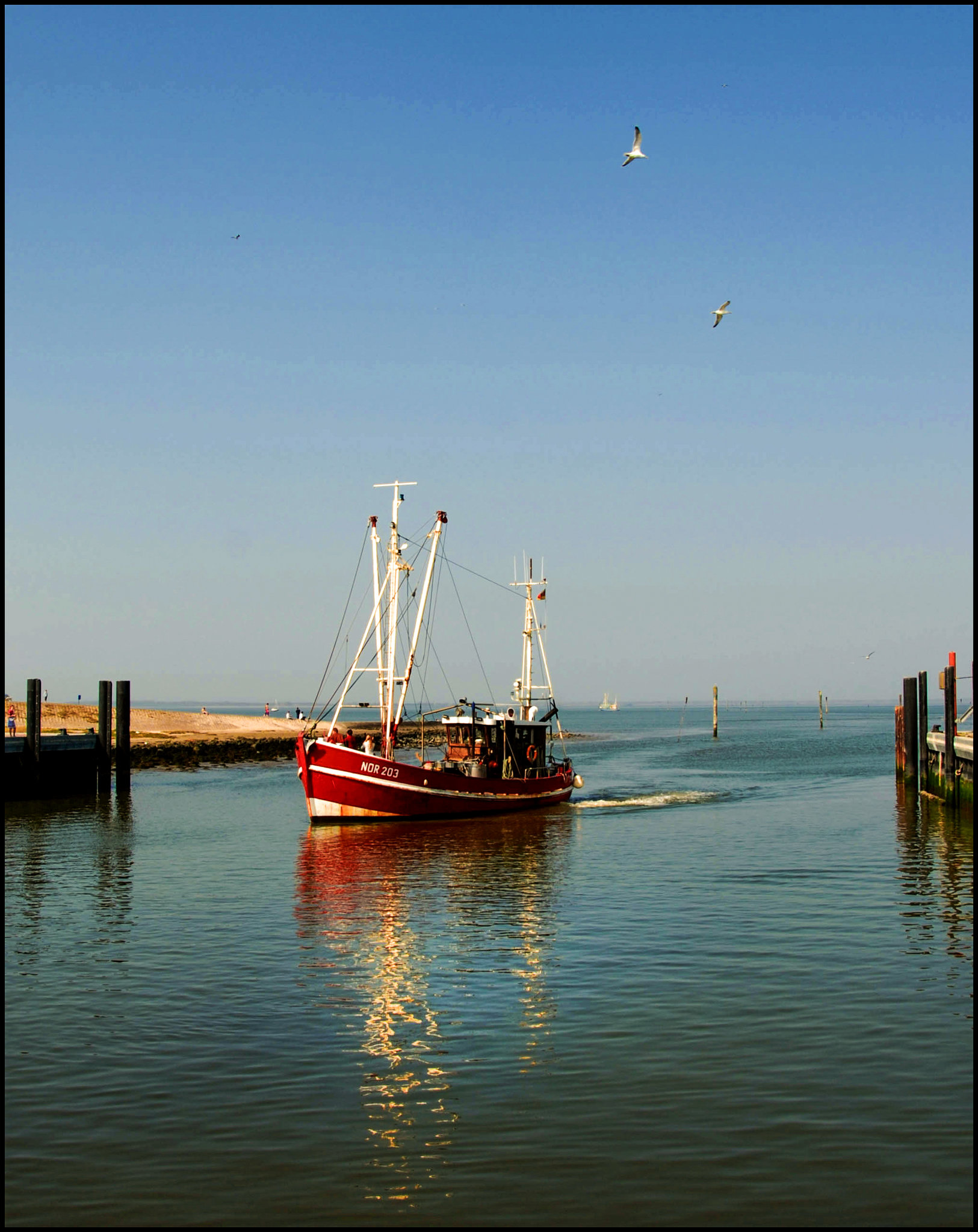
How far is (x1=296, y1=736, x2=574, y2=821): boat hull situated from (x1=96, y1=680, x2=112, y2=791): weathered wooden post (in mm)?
16600

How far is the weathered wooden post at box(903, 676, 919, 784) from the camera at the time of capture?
50.8 metres

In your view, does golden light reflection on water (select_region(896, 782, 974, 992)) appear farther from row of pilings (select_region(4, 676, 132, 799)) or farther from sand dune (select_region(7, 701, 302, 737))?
sand dune (select_region(7, 701, 302, 737))

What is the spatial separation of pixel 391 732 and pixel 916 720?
24.9 meters

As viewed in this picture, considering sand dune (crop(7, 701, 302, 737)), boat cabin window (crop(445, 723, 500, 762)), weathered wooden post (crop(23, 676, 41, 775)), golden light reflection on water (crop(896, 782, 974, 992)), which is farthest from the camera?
sand dune (crop(7, 701, 302, 737))

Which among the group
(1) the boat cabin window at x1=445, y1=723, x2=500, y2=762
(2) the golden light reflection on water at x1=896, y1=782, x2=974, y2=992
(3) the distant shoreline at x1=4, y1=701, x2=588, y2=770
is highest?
(1) the boat cabin window at x1=445, y1=723, x2=500, y2=762

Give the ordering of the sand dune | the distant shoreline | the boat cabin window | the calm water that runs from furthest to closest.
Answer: the sand dune
the distant shoreline
the boat cabin window
the calm water

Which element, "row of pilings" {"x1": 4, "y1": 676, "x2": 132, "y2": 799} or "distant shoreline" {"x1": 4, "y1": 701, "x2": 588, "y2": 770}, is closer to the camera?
"row of pilings" {"x1": 4, "y1": 676, "x2": 132, "y2": 799}

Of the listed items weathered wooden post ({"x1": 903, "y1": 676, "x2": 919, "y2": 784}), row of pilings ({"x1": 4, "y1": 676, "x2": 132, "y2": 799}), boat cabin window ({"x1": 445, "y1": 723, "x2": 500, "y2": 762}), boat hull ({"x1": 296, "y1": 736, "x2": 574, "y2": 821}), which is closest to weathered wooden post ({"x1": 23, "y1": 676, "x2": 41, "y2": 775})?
row of pilings ({"x1": 4, "y1": 676, "x2": 132, "y2": 799})

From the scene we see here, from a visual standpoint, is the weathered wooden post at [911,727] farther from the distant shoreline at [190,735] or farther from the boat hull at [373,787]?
the distant shoreline at [190,735]

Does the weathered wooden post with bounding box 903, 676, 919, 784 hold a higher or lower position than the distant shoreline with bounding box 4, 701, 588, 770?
higher

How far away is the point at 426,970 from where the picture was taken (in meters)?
19.4

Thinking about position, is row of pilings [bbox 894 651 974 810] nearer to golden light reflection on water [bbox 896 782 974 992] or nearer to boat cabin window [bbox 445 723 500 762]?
golden light reflection on water [bbox 896 782 974 992]

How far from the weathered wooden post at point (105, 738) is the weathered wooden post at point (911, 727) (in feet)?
127

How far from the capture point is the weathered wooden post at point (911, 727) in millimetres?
50844
